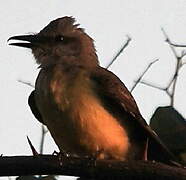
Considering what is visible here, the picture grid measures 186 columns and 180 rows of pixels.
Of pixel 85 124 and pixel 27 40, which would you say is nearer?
pixel 85 124

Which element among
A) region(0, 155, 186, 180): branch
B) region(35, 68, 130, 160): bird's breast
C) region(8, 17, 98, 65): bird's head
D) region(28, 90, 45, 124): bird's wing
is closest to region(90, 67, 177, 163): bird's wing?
region(35, 68, 130, 160): bird's breast

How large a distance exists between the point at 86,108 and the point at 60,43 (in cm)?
133

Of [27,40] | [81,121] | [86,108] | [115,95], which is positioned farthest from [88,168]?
[27,40]

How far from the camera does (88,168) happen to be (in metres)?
3.18

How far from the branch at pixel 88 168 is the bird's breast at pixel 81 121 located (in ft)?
4.41

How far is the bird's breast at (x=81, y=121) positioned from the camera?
15.1ft

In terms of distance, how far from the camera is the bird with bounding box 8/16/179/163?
463 cm

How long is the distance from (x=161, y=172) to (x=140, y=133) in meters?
1.96

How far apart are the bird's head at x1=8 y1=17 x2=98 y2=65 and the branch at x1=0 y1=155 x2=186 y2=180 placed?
2.37m

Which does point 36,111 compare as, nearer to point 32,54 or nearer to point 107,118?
point 32,54

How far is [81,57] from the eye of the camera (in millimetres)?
5703

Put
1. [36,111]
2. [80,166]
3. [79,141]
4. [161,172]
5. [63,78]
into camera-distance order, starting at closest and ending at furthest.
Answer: [161,172]
[80,166]
[79,141]
[63,78]
[36,111]

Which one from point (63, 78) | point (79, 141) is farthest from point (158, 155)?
point (63, 78)

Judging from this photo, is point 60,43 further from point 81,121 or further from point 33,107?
point 81,121
